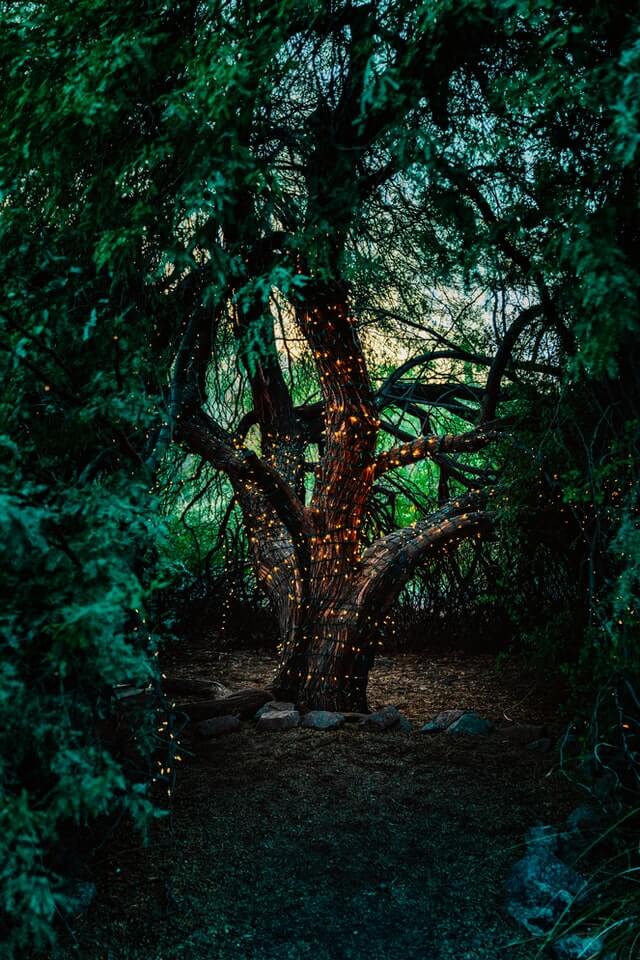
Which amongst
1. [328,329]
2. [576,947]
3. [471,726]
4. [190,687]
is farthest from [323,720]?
[576,947]

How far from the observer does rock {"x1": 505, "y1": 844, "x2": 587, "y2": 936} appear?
8.60 feet

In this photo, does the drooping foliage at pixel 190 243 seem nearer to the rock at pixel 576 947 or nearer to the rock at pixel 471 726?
the rock at pixel 576 947

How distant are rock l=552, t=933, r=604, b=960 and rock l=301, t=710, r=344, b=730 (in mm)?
2039

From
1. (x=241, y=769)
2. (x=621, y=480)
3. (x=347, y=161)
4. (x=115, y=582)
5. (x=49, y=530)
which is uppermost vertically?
(x=347, y=161)

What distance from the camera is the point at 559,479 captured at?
4.08 meters

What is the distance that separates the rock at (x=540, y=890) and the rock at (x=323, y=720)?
1652 millimetres

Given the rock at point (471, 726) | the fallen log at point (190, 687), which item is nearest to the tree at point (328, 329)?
the fallen log at point (190, 687)

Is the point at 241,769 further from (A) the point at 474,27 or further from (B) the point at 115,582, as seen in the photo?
(A) the point at 474,27

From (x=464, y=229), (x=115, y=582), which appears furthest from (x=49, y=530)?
(x=464, y=229)

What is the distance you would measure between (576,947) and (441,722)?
2.16 meters

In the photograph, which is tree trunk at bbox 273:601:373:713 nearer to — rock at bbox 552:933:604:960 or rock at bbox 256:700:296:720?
rock at bbox 256:700:296:720

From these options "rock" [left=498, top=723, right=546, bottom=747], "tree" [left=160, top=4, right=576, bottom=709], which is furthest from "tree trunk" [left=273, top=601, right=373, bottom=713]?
"rock" [left=498, top=723, right=546, bottom=747]

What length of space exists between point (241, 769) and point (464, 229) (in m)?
2.44

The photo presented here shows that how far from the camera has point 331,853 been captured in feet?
10.1
